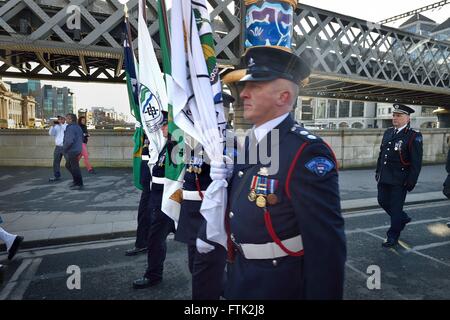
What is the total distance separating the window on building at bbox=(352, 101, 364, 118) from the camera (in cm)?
9488

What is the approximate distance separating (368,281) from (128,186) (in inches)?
267

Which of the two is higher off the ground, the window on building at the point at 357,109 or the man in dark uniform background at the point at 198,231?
the window on building at the point at 357,109

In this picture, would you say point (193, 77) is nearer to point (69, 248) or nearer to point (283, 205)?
point (283, 205)

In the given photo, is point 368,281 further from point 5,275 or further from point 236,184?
point 5,275

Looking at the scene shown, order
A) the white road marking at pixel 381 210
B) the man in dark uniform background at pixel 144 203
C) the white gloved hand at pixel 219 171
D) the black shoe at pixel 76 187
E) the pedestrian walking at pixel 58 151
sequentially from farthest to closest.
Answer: the pedestrian walking at pixel 58 151
the black shoe at pixel 76 187
the white road marking at pixel 381 210
the man in dark uniform background at pixel 144 203
the white gloved hand at pixel 219 171

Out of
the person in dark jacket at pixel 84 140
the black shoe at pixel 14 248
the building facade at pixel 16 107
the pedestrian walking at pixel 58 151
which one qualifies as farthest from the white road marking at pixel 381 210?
the building facade at pixel 16 107

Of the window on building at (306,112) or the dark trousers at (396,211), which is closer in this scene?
the dark trousers at (396,211)

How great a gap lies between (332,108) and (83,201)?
10867cm

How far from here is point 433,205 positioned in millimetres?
7617

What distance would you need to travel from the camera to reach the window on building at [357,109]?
3735 inches

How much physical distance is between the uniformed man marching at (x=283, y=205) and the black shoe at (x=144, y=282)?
6.29ft

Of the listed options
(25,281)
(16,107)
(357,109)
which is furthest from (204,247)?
(16,107)

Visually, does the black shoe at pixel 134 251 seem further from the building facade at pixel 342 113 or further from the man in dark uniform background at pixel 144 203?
the building facade at pixel 342 113

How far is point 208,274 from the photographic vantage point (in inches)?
99.3
